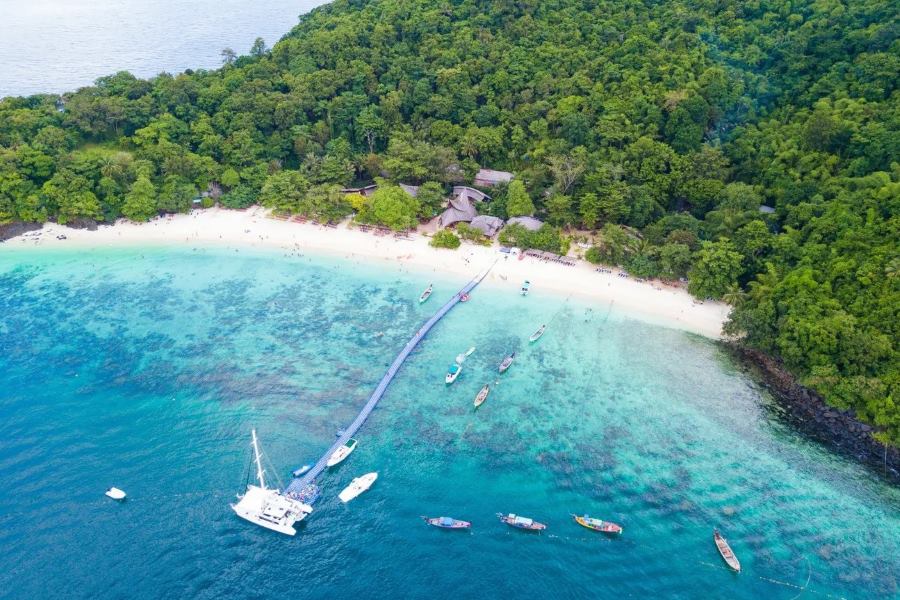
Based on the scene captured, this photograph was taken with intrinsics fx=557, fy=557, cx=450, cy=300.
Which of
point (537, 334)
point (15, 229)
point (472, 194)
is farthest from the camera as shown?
point (472, 194)

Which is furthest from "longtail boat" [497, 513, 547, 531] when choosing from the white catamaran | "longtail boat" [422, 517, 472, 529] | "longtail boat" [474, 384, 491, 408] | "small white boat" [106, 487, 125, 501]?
"small white boat" [106, 487, 125, 501]

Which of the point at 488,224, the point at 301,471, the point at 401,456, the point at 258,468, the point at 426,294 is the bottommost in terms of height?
the point at 258,468

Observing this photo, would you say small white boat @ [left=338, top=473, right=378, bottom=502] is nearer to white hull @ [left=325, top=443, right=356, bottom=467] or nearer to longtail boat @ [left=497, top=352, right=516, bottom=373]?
white hull @ [left=325, top=443, right=356, bottom=467]

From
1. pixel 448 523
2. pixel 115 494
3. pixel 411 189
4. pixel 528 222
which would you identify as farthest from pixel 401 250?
pixel 115 494

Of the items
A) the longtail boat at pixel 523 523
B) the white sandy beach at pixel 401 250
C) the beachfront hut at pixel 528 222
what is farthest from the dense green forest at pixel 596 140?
the longtail boat at pixel 523 523

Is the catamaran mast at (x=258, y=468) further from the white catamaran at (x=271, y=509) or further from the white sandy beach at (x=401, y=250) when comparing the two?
the white sandy beach at (x=401, y=250)

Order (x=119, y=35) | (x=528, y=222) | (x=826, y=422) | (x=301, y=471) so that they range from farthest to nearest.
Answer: (x=119, y=35) < (x=528, y=222) < (x=826, y=422) < (x=301, y=471)

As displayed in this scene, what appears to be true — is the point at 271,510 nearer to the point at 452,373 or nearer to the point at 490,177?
the point at 452,373
